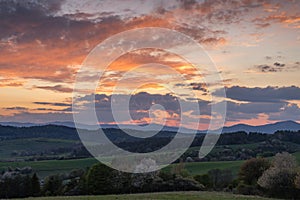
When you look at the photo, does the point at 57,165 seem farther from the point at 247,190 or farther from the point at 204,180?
the point at 247,190

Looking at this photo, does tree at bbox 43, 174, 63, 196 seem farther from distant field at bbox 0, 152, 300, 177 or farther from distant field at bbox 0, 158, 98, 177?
distant field at bbox 0, 158, 98, 177

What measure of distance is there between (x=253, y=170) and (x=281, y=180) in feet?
40.6

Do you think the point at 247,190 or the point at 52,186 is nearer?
the point at 247,190

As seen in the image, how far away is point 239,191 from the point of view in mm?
57594

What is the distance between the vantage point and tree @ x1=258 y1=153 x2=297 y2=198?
51062 mm

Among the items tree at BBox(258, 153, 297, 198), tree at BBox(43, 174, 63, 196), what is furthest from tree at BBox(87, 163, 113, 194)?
tree at BBox(258, 153, 297, 198)

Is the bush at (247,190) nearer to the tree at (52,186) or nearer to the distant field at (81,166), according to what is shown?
the tree at (52,186)

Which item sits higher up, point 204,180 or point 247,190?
point 247,190

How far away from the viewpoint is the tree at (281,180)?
168 ft

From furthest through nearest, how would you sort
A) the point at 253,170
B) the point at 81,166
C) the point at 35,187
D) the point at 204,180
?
the point at 81,166 → the point at 204,180 → the point at 35,187 → the point at 253,170

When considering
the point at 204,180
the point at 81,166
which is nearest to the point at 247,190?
the point at 204,180

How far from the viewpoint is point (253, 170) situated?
64.1 meters

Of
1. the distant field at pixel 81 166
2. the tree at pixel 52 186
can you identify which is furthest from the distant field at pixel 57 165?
the tree at pixel 52 186

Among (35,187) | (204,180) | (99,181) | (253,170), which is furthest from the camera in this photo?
(204,180)
